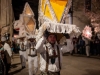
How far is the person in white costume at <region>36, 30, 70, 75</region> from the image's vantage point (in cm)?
459

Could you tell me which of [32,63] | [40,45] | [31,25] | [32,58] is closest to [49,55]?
[40,45]

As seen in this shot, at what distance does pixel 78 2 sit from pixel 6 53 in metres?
16.0

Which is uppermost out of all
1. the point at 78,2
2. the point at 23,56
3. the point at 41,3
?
the point at 78,2

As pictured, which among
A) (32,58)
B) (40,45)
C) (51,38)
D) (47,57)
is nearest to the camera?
(40,45)

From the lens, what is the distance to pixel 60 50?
4.95 m

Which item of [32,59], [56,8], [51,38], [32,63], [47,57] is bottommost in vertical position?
[32,63]

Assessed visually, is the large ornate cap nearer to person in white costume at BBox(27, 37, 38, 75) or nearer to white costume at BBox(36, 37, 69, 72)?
white costume at BBox(36, 37, 69, 72)

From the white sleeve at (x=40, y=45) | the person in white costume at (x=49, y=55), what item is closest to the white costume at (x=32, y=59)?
the person in white costume at (x=49, y=55)

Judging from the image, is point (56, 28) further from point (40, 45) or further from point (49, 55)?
point (49, 55)

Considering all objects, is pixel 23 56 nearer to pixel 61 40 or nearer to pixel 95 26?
pixel 61 40

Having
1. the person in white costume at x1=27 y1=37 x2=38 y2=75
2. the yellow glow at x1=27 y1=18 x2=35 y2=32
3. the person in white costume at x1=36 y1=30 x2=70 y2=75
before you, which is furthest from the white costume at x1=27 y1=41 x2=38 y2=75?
the person in white costume at x1=36 y1=30 x2=70 y2=75

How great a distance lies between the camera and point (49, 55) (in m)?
4.66

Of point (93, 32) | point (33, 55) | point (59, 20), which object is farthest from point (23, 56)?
point (93, 32)

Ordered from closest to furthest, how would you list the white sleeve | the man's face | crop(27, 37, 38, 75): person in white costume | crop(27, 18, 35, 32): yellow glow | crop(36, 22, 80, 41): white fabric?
crop(36, 22, 80, 41): white fabric < the white sleeve < the man's face < crop(27, 18, 35, 32): yellow glow < crop(27, 37, 38, 75): person in white costume
